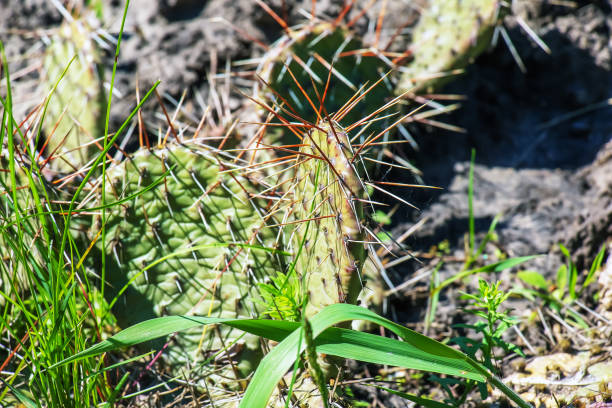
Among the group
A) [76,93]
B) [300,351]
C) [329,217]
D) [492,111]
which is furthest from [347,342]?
[492,111]

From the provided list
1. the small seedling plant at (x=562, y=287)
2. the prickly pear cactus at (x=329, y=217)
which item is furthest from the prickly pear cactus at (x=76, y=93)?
the small seedling plant at (x=562, y=287)

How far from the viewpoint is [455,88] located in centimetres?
243

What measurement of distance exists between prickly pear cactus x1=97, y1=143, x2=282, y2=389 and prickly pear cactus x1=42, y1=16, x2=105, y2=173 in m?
0.49

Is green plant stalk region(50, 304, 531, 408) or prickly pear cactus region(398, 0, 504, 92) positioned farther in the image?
prickly pear cactus region(398, 0, 504, 92)

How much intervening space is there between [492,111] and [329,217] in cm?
151

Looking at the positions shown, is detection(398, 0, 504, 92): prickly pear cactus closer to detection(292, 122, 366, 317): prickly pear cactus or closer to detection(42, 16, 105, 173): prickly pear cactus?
detection(292, 122, 366, 317): prickly pear cactus

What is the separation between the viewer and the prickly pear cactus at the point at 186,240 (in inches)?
56.9

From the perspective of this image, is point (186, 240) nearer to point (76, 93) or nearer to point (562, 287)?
point (76, 93)

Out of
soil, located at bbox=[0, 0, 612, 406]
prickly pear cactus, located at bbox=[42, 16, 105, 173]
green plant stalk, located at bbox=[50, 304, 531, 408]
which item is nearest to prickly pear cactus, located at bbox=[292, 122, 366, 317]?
green plant stalk, located at bbox=[50, 304, 531, 408]

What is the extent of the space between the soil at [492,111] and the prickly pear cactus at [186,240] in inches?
24.0

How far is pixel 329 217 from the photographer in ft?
3.89

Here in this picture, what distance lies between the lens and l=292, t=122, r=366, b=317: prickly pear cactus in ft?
3.74

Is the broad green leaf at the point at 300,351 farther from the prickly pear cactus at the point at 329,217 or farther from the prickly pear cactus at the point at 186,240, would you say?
the prickly pear cactus at the point at 186,240

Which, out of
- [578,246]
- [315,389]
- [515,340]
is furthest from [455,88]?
[315,389]
